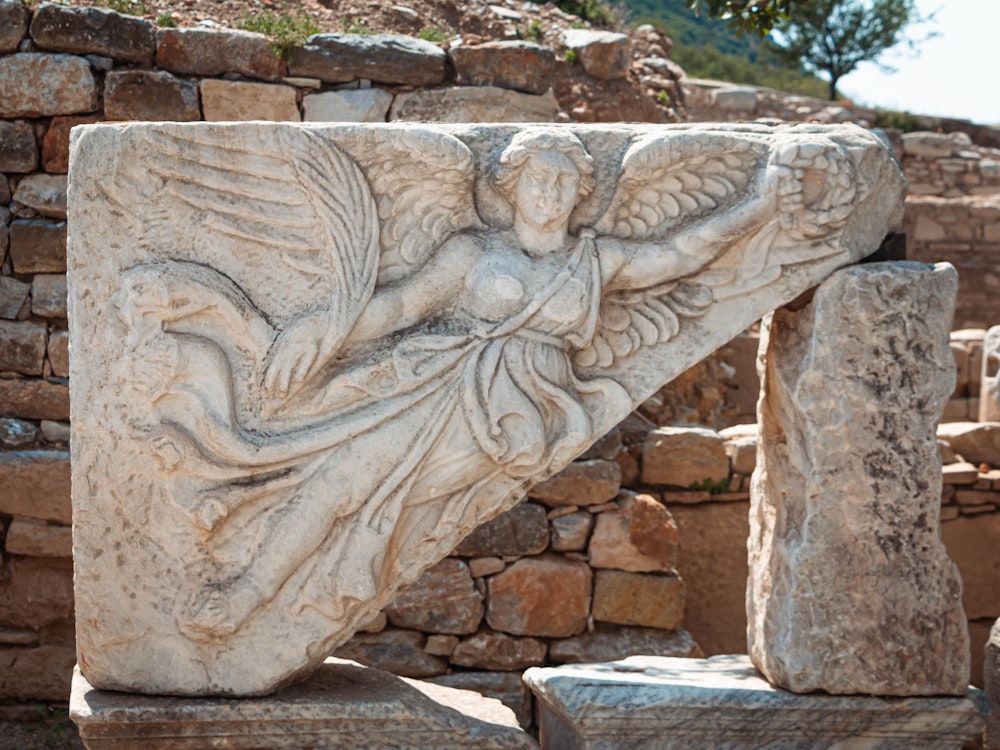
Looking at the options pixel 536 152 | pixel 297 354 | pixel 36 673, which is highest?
pixel 536 152

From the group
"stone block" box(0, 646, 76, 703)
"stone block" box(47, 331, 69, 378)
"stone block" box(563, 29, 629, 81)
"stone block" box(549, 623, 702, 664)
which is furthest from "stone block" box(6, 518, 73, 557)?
"stone block" box(563, 29, 629, 81)

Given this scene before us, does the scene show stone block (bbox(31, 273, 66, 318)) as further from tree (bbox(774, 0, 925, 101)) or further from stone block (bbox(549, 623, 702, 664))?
tree (bbox(774, 0, 925, 101))

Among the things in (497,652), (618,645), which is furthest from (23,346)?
(618,645)

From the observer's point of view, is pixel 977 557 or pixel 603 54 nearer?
pixel 977 557

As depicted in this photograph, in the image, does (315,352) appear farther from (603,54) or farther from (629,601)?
(603,54)

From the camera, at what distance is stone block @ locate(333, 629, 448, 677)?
5418 millimetres

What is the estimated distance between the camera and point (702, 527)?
5.87m

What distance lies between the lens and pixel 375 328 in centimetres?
355

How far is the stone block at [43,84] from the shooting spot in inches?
210

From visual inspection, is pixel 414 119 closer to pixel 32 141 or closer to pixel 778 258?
pixel 32 141

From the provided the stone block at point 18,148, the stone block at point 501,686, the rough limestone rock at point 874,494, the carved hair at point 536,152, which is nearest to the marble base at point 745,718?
the rough limestone rock at point 874,494

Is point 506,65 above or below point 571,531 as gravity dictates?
above

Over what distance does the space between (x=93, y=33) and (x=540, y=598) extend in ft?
9.80

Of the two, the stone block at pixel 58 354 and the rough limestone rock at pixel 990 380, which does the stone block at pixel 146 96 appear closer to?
the stone block at pixel 58 354
